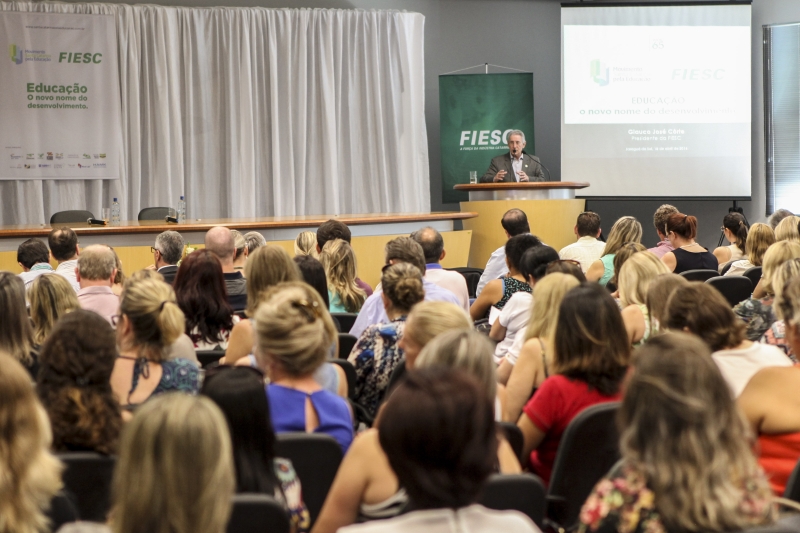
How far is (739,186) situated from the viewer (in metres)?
11.2

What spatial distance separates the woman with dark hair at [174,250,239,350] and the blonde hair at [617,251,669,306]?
5.72 feet

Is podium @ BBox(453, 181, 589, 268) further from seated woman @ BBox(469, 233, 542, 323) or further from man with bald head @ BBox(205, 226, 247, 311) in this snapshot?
man with bald head @ BBox(205, 226, 247, 311)

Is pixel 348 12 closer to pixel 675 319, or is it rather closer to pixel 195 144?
pixel 195 144

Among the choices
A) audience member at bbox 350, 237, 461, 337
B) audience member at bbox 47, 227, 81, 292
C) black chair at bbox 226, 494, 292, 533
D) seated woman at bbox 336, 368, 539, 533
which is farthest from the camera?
audience member at bbox 47, 227, 81, 292

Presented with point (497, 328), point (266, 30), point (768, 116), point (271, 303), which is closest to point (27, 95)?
point (266, 30)

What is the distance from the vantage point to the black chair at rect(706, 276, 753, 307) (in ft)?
16.7

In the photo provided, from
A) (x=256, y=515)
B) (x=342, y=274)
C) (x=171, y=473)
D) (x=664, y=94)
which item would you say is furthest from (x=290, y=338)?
Result: (x=664, y=94)

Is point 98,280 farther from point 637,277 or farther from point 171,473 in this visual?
point 171,473

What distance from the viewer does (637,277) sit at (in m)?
3.92

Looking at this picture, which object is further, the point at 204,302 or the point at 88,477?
the point at 204,302

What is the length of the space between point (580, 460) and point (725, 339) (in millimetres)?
621

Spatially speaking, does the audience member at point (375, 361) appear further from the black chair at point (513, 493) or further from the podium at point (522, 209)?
the podium at point (522, 209)

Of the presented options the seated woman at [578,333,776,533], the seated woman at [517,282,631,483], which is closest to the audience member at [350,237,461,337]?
the seated woman at [517,282,631,483]

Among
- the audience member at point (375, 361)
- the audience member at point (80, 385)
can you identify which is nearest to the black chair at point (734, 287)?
the audience member at point (375, 361)
